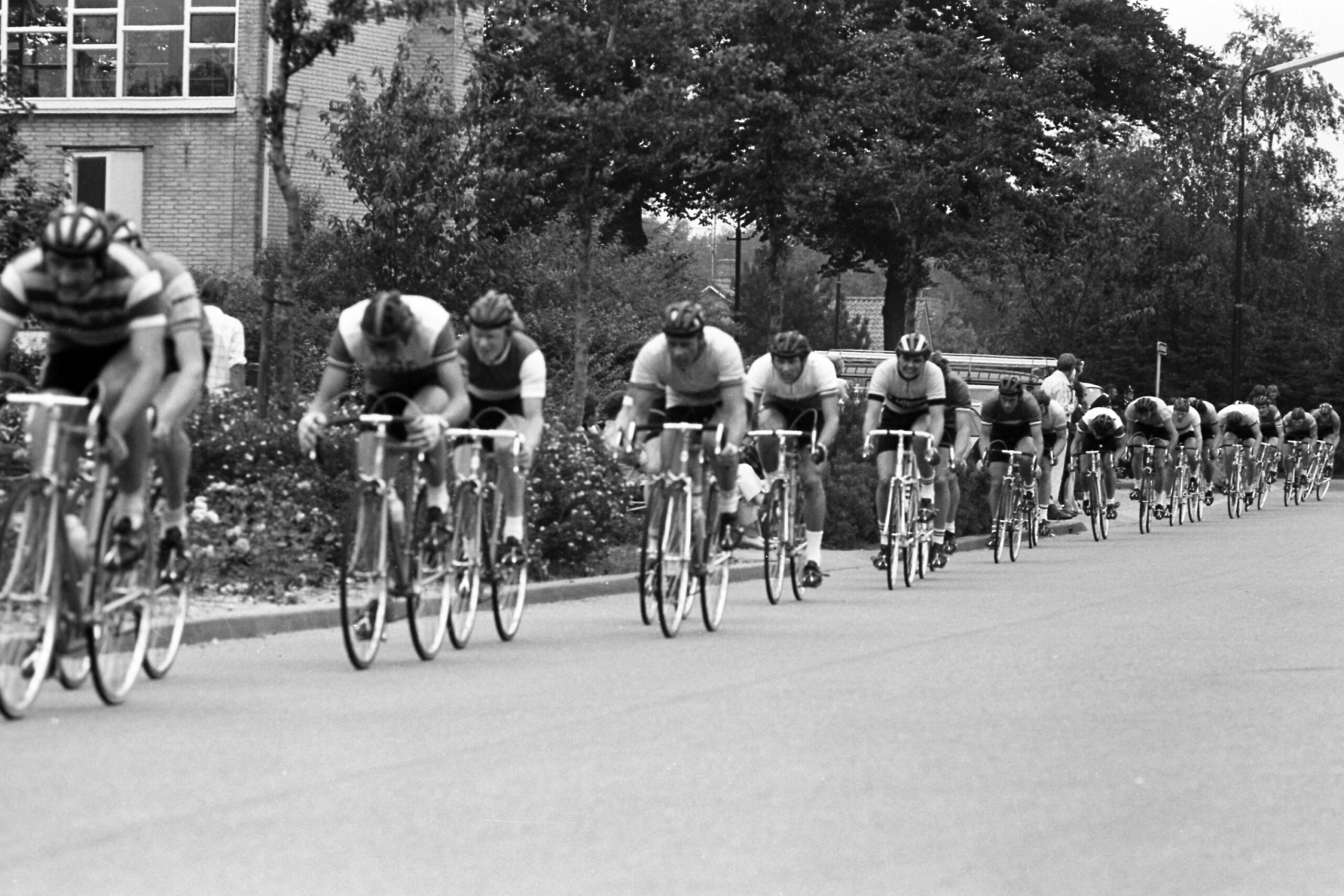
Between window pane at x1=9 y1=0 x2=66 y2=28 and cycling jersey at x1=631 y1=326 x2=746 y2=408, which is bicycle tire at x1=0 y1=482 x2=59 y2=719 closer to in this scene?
cycling jersey at x1=631 y1=326 x2=746 y2=408

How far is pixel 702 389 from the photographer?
1381 centimetres

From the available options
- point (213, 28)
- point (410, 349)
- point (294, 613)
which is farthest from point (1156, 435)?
point (410, 349)

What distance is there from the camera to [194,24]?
39.4m

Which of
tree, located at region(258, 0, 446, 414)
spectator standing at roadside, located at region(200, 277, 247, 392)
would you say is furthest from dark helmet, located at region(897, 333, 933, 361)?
spectator standing at roadside, located at region(200, 277, 247, 392)

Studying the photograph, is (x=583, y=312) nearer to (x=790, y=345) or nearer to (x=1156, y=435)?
(x=1156, y=435)

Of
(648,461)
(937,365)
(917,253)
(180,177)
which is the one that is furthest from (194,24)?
(648,461)

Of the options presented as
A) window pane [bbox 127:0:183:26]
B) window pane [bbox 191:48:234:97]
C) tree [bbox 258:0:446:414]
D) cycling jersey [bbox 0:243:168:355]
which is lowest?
cycling jersey [bbox 0:243:168:355]

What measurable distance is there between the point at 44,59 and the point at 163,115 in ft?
7.09

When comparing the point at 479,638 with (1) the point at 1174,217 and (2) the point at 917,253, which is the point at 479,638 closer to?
(2) the point at 917,253

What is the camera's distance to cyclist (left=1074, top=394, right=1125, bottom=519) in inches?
1108

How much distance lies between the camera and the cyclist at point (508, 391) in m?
12.2

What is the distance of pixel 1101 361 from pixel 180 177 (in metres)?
24.7

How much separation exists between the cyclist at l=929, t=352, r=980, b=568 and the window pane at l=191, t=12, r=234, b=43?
71.4ft

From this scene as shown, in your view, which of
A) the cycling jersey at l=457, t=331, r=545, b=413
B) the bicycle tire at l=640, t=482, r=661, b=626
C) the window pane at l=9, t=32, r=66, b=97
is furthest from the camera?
the window pane at l=9, t=32, r=66, b=97
